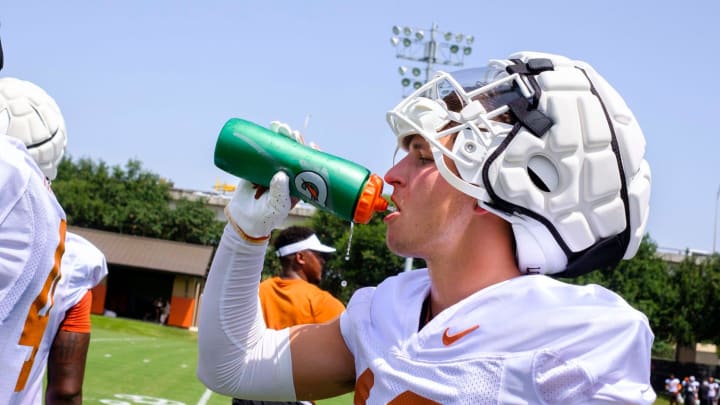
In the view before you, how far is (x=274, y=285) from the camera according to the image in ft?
21.4

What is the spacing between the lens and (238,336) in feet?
8.70

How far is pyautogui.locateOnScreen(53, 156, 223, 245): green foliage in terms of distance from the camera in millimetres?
54500

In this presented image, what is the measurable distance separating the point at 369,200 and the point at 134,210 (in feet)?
179

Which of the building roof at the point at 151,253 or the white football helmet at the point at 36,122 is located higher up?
the white football helmet at the point at 36,122

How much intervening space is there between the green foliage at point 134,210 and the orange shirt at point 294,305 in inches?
1953

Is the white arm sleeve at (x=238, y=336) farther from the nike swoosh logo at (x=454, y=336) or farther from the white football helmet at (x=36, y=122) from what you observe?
the white football helmet at (x=36, y=122)

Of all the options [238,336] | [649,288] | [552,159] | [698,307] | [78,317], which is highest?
[552,159]

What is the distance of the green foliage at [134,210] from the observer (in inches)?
2146

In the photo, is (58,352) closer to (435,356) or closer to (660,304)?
(435,356)

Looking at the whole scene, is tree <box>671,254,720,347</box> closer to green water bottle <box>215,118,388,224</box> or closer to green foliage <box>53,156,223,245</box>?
green foliage <box>53,156,223,245</box>

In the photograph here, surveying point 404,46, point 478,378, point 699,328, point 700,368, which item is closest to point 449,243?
point 478,378

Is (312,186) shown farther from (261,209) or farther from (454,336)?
(454,336)

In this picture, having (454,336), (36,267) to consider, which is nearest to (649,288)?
(36,267)

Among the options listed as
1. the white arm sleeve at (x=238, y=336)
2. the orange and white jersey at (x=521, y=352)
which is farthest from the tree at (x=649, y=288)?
the orange and white jersey at (x=521, y=352)
